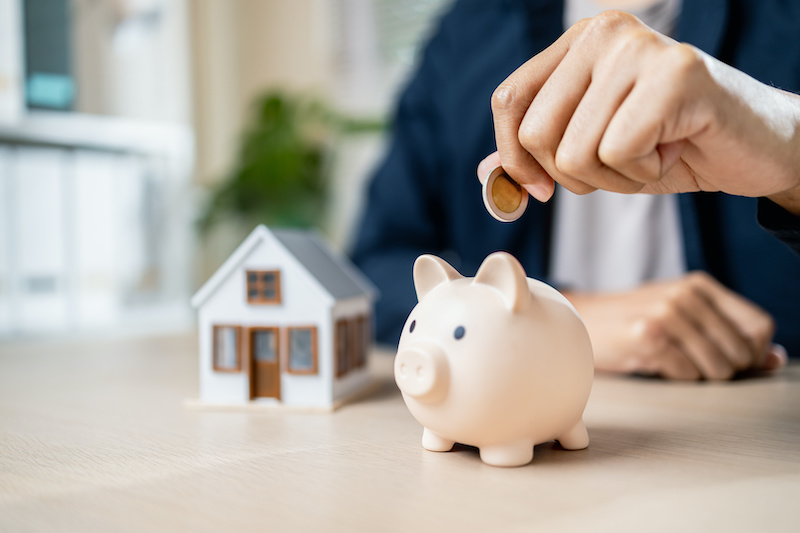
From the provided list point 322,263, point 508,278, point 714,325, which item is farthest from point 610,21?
point 714,325

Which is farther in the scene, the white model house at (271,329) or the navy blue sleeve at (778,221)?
the white model house at (271,329)

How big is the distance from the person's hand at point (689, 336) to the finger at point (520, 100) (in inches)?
17.0

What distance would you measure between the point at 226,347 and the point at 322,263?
6.4 inches

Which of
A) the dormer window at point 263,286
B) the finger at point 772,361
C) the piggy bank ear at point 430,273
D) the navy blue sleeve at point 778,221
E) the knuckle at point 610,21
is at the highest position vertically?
the knuckle at point 610,21

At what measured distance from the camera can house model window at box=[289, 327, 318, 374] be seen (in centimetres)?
77

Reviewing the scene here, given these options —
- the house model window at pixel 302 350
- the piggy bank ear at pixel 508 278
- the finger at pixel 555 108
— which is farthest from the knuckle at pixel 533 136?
the house model window at pixel 302 350

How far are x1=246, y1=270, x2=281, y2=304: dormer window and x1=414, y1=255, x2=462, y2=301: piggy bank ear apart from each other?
8.9 inches

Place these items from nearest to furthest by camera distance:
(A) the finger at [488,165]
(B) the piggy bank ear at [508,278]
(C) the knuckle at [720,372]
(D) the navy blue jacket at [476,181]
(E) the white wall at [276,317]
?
1. (B) the piggy bank ear at [508,278]
2. (A) the finger at [488,165]
3. (E) the white wall at [276,317]
4. (C) the knuckle at [720,372]
5. (D) the navy blue jacket at [476,181]

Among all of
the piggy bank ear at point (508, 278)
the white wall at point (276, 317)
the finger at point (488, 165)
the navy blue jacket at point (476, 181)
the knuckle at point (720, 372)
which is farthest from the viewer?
the navy blue jacket at point (476, 181)

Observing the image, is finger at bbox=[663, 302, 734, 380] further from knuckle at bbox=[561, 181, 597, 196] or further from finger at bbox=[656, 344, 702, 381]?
knuckle at bbox=[561, 181, 597, 196]

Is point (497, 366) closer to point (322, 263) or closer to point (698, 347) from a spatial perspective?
point (322, 263)

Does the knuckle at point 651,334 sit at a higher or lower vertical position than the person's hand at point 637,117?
lower

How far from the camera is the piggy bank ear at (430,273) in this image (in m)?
0.61

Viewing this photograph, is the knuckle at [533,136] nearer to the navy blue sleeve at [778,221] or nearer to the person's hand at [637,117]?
the person's hand at [637,117]
